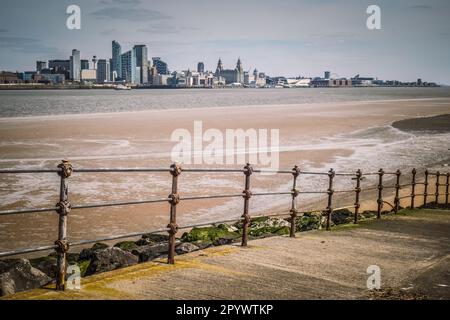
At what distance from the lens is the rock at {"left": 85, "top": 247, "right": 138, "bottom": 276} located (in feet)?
26.5

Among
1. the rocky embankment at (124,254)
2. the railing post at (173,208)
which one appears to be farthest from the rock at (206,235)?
the railing post at (173,208)

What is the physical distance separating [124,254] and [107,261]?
49 centimetres

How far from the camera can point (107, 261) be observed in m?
8.26

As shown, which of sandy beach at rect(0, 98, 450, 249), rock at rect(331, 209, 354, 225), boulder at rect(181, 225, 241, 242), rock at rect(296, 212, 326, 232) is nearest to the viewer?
boulder at rect(181, 225, 241, 242)

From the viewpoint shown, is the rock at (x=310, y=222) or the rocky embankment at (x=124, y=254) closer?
the rocky embankment at (x=124, y=254)

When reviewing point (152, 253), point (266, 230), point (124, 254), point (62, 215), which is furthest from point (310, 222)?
point (62, 215)

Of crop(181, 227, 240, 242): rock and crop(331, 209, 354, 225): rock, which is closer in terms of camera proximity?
crop(181, 227, 240, 242): rock

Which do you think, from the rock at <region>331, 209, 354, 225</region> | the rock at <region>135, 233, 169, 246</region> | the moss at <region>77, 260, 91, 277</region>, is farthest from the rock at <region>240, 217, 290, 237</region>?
the moss at <region>77, 260, 91, 277</region>

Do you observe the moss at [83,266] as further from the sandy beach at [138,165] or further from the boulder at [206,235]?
the sandy beach at [138,165]

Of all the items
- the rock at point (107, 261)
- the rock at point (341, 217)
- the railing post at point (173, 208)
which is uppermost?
the railing post at point (173, 208)

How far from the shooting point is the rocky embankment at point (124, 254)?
7270 mm

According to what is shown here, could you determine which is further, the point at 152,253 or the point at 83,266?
the point at 83,266

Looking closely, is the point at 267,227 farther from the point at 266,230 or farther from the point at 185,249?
the point at 185,249

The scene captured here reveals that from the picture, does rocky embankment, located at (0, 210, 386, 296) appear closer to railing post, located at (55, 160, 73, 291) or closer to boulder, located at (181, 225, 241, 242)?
boulder, located at (181, 225, 241, 242)
